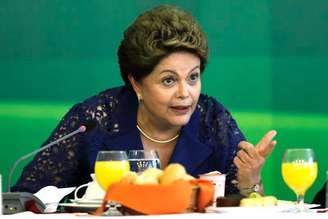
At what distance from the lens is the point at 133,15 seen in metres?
4.25

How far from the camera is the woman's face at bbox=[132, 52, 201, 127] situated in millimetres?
3141

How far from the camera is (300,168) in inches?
97.0

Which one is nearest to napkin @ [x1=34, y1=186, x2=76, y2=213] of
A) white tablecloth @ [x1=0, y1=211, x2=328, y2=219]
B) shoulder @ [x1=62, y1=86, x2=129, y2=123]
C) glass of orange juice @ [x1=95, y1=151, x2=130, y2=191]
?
glass of orange juice @ [x1=95, y1=151, x2=130, y2=191]

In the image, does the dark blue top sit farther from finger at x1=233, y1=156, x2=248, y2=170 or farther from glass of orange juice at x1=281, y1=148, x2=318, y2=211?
glass of orange juice at x1=281, y1=148, x2=318, y2=211

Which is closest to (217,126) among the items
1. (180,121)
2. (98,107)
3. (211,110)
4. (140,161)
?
(211,110)

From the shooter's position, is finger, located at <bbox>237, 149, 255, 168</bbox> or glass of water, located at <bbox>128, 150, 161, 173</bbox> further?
finger, located at <bbox>237, 149, 255, 168</bbox>

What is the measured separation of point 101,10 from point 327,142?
1.32 metres

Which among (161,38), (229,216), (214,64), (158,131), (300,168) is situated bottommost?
(229,216)

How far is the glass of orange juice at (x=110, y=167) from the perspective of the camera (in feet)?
7.66

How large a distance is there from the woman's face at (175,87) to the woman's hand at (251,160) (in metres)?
0.27

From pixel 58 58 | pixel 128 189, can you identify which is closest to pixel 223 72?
pixel 58 58

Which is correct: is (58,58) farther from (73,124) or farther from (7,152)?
(73,124)

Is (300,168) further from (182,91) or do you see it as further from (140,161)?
(182,91)

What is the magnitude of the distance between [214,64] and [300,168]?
191cm
